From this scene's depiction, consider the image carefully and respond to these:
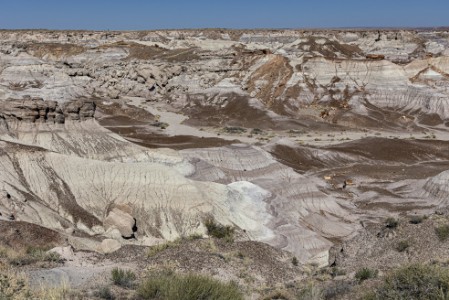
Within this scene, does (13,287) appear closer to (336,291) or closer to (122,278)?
(122,278)

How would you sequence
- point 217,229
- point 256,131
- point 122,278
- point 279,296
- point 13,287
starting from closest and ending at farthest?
1. point 13,287
2. point 122,278
3. point 279,296
4. point 217,229
5. point 256,131

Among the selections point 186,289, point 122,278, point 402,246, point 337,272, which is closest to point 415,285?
point 186,289

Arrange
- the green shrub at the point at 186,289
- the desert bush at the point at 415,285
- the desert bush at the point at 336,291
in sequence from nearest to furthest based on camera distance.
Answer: the green shrub at the point at 186,289 < the desert bush at the point at 415,285 < the desert bush at the point at 336,291

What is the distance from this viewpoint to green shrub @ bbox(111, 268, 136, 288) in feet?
41.5

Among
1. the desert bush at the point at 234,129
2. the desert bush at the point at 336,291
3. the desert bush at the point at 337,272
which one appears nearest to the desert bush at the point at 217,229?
the desert bush at the point at 337,272

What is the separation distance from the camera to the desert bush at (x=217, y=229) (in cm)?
2601

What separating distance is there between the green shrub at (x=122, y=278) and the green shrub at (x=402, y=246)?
12537 millimetres

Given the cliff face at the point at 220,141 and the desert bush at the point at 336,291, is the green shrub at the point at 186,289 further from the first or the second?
the cliff face at the point at 220,141

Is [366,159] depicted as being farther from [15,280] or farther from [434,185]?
[15,280]

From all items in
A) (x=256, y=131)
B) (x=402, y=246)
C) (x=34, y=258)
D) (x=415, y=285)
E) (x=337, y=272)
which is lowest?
(x=256, y=131)

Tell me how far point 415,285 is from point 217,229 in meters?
17.4

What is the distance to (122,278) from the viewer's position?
12.8 metres

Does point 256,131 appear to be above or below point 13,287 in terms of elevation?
below

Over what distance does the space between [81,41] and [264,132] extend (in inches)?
4274
